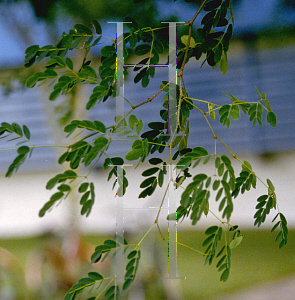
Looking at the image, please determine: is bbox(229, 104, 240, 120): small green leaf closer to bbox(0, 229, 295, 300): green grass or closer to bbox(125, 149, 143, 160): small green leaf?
bbox(125, 149, 143, 160): small green leaf

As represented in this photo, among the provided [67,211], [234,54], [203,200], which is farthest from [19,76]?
[203,200]

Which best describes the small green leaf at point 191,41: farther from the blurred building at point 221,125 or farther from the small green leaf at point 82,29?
the blurred building at point 221,125

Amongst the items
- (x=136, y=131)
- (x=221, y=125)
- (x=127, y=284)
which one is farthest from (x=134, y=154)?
(x=221, y=125)

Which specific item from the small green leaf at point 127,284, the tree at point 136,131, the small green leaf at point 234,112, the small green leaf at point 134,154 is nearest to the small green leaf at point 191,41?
the tree at point 136,131

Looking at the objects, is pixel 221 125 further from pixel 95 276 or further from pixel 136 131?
pixel 95 276

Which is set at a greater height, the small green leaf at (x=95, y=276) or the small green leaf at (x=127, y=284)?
the small green leaf at (x=95, y=276)

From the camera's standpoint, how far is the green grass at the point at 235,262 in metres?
1.27

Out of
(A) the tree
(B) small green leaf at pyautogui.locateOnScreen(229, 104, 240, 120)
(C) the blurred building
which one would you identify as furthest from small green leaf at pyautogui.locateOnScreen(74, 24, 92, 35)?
(C) the blurred building

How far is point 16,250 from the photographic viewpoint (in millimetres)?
1337

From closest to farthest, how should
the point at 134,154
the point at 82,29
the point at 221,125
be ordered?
the point at 134,154 → the point at 82,29 → the point at 221,125

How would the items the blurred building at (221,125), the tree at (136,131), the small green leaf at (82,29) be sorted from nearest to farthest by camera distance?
the tree at (136,131) < the small green leaf at (82,29) < the blurred building at (221,125)

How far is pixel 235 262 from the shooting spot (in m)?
1.34

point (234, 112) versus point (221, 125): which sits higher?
point (221, 125)

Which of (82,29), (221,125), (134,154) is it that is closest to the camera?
(134,154)
